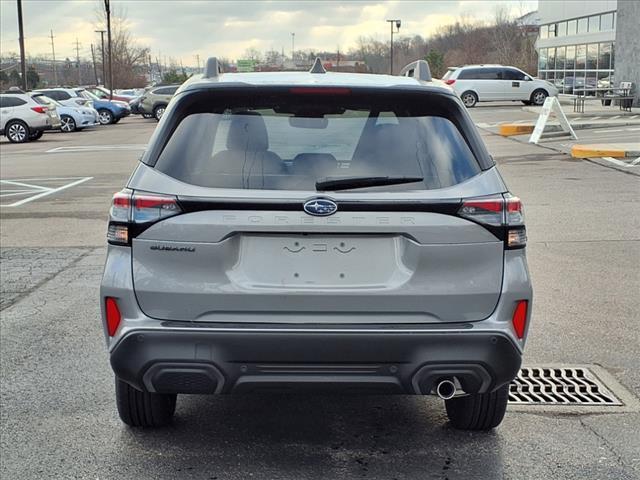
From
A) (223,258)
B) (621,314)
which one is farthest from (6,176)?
(223,258)

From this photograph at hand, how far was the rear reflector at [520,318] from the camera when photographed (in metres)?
3.58

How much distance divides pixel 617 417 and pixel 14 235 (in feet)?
26.4

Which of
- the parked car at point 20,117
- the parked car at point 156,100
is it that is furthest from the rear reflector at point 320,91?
the parked car at point 156,100

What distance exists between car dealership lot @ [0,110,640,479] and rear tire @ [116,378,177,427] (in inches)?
2.9

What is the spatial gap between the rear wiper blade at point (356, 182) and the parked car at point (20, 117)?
1065 inches

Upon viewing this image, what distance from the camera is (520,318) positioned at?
11.8 ft

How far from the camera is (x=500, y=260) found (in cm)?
354

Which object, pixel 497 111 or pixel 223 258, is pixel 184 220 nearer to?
pixel 223 258

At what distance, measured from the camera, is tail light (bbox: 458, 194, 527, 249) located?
351 cm

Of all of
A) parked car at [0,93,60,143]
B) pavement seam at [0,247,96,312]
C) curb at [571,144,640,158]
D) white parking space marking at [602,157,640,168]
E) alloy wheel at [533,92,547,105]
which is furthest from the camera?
alloy wheel at [533,92,547,105]

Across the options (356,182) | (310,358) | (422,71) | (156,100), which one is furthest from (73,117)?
(310,358)

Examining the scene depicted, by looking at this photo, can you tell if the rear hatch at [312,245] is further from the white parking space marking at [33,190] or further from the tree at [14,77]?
the tree at [14,77]

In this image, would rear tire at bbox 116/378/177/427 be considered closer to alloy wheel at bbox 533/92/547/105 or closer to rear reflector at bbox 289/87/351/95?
rear reflector at bbox 289/87/351/95

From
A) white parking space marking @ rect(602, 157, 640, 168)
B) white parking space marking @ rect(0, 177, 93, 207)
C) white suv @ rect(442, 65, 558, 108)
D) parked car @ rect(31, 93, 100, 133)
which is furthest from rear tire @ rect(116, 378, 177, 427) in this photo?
white suv @ rect(442, 65, 558, 108)
